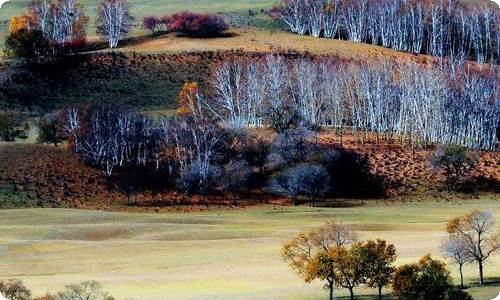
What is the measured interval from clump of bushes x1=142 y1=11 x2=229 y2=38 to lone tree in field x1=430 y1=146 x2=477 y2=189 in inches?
1966

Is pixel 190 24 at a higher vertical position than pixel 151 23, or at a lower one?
lower

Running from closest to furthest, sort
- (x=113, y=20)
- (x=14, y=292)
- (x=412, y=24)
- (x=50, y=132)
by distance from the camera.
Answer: (x=14, y=292), (x=50, y=132), (x=113, y=20), (x=412, y=24)

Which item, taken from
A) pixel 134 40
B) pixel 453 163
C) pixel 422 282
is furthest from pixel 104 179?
pixel 422 282

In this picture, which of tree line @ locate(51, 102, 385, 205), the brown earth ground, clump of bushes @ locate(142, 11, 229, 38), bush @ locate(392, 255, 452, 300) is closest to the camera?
bush @ locate(392, 255, 452, 300)

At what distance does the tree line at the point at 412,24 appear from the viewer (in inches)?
4921

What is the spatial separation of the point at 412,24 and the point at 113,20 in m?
33.5

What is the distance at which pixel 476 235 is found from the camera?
160ft

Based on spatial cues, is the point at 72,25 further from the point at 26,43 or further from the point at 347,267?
the point at 347,267

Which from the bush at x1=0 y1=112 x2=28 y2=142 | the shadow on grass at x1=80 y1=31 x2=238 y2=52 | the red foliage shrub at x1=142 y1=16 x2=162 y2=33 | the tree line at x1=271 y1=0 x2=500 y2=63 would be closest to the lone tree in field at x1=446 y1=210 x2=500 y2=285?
the bush at x1=0 y1=112 x2=28 y2=142

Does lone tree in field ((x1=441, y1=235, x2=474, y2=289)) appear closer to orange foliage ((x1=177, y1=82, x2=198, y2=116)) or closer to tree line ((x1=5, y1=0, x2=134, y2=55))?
orange foliage ((x1=177, y1=82, x2=198, y2=116))

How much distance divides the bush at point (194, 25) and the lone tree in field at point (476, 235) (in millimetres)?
82733

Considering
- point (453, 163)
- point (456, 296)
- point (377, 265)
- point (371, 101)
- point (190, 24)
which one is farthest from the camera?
point (190, 24)

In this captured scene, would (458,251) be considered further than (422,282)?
Yes

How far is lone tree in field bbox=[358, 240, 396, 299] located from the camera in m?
42.3
